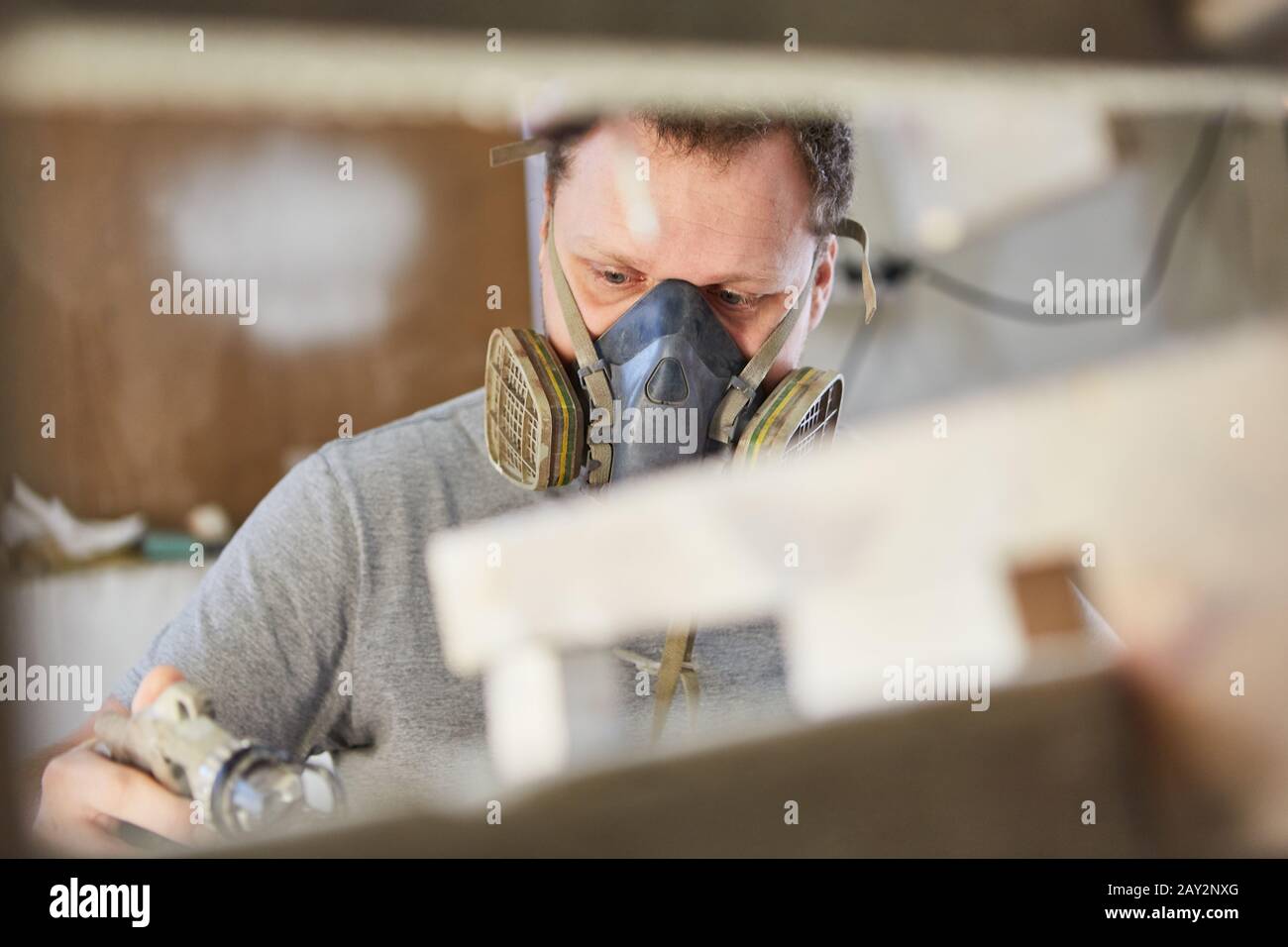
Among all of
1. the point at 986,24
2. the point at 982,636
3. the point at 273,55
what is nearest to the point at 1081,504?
the point at 982,636

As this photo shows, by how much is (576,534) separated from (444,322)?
375 mm

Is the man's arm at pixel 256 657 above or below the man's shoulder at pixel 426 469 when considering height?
below

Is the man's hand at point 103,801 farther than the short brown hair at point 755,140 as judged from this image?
No

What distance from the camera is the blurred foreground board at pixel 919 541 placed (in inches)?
63.3

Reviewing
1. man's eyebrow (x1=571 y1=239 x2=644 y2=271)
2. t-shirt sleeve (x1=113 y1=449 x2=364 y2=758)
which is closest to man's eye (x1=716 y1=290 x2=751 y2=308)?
man's eyebrow (x1=571 y1=239 x2=644 y2=271)

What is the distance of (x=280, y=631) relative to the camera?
151 centimetres

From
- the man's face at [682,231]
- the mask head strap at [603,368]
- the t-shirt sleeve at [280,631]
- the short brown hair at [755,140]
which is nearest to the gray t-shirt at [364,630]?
the t-shirt sleeve at [280,631]

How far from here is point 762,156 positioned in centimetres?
159

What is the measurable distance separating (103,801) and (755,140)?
1.32 m

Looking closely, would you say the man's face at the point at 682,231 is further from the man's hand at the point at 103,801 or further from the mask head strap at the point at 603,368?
the man's hand at the point at 103,801

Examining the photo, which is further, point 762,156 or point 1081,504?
point 1081,504

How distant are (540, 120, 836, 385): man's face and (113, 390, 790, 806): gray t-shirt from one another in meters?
0.27

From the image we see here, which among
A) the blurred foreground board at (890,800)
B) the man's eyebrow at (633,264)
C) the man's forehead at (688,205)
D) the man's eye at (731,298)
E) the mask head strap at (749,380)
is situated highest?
the man's forehead at (688,205)

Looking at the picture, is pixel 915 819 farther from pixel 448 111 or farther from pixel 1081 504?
pixel 448 111
